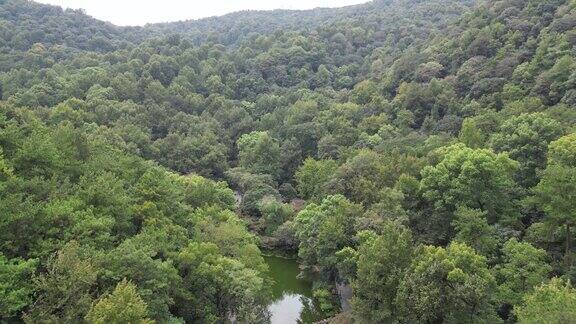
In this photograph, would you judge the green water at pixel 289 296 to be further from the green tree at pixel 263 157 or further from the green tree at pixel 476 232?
the green tree at pixel 263 157

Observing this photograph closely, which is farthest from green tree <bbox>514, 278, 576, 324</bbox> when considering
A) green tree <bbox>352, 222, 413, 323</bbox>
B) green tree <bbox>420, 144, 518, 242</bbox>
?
green tree <bbox>420, 144, 518, 242</bbox>

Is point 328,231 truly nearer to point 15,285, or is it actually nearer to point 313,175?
point 313,175

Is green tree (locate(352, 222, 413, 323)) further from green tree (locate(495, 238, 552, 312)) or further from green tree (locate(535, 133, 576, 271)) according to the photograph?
green tree (locate(535, 133, 576, 271))

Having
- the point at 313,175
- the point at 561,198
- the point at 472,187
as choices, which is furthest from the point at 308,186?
the point at 561,198

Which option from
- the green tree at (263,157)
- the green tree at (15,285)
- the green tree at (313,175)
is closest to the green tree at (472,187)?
the green tree at (313,175)

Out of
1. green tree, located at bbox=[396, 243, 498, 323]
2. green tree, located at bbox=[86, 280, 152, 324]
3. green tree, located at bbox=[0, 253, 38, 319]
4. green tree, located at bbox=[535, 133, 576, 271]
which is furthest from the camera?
green tree, located at bbox=[535, 133, 576, 271]

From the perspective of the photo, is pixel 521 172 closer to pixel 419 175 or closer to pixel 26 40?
pixel 419 175

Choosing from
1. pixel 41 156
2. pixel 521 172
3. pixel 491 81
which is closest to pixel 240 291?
pixel 41 156
